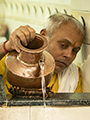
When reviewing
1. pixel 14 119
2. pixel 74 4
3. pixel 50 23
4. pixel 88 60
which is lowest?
pixel 88 60

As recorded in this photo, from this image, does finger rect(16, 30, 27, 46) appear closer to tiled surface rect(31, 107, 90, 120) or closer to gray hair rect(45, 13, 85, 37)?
tiled surface rect(31, 107, 90, 120)

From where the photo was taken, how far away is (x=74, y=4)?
1622 millimetres

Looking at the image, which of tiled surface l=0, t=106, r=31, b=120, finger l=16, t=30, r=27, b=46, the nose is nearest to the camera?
tiled surface l=0, t=106, r=31, b=120

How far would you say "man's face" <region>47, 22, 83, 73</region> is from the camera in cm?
138

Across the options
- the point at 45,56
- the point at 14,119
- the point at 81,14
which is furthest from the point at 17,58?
the point at 81,14

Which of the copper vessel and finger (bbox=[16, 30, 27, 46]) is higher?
finger (bbox=[16, 30, 27, 46])

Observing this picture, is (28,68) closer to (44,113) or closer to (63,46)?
(44,113)

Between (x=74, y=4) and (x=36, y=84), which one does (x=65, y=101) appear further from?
(x=74, y=4)

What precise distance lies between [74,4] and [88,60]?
513 mm

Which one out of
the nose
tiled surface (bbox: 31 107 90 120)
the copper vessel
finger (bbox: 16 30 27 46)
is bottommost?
the nose

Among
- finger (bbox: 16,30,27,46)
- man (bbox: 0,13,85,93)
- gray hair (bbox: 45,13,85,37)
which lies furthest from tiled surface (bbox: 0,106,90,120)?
gray hair (bbox: 45,13,85,37)

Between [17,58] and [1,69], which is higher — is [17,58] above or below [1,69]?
above

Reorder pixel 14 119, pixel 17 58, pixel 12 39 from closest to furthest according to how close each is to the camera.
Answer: pixel 14 119
pixel 17 58
pixel 12 39

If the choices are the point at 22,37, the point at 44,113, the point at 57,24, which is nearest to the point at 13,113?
the point at 44,113
